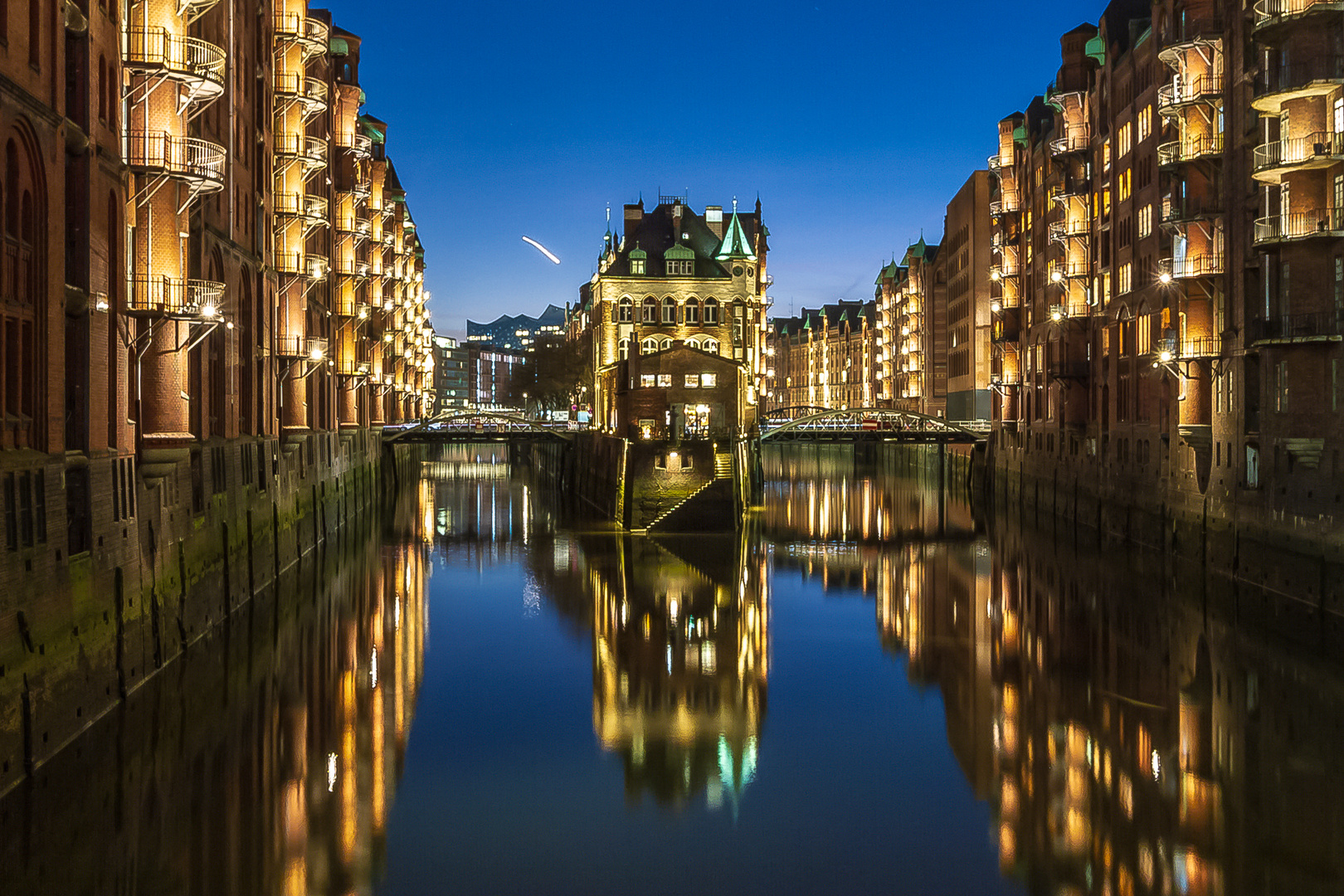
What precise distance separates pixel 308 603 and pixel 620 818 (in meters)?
20.0

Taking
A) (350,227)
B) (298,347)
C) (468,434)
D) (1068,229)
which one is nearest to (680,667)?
(298,347)

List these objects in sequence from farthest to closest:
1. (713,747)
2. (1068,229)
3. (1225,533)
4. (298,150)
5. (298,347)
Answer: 1. (1068,229)
2. (298,150)
3. (298,347)
4. (1225,533)
5. (713,747)

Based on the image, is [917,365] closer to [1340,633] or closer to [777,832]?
[1340,633]

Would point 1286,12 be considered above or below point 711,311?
above

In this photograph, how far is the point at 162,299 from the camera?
84.3ft

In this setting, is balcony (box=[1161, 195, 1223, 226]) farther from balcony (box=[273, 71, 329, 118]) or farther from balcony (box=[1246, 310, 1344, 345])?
balcony (box=[273, 71, 329, 118])

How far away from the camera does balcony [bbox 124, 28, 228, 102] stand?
2506 cm

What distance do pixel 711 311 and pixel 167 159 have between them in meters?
65.8

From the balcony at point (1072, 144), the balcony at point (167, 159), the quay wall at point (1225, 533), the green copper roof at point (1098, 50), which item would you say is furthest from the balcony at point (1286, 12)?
the balcony at point (167, 159)

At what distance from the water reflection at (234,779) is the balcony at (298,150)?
19.9m

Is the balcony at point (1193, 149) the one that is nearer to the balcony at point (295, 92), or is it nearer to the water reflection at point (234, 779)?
the water reflection at point (234, 779)

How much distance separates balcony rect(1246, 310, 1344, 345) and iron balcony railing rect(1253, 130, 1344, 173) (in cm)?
397

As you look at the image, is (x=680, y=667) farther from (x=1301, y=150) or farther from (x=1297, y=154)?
(x=1301, y=150)

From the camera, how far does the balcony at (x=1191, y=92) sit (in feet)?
131
